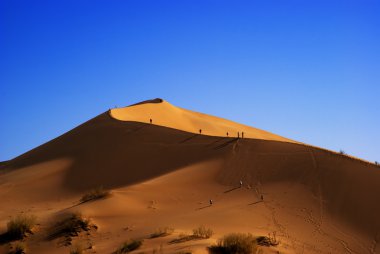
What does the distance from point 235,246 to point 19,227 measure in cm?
737

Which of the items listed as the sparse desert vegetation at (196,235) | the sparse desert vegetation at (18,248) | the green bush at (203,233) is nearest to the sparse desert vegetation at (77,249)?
the sparse desert vegetation at (18,248)

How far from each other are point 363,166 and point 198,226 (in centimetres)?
755

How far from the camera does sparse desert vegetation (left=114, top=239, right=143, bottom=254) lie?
541 inches

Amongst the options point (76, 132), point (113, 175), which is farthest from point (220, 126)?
point (113, 175)

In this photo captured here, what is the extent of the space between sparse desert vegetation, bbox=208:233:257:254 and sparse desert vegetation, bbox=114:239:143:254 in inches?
84.1

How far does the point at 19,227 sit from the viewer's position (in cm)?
1622

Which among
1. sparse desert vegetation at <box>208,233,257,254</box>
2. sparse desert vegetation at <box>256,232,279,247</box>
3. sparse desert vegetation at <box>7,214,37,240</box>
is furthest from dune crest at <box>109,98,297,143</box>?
sparse desert vegetation at <box>208,233,257,254</box>

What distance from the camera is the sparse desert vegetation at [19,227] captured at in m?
16.2

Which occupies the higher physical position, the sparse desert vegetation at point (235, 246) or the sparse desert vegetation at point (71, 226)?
the sparse desert vegetation at point (71, 226)

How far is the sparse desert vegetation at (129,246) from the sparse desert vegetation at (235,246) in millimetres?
2135

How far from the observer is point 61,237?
16078 mm

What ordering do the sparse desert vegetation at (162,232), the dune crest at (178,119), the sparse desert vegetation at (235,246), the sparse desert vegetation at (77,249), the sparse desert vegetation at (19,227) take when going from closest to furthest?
the sparse desert vegetation at (235,246) < the sparse desert vegetation at (77,249) < the sparse desert vegetation at (162,232) < the sparse desert vegetation at (19,227) < the dune crest at (178,119)

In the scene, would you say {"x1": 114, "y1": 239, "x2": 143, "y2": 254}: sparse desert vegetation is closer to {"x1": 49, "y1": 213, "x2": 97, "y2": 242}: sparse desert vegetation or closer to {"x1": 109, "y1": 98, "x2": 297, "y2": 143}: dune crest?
{"x1": 49, "y1": 213, "x2": 97, "y2": 242}: sparse desert vegetation

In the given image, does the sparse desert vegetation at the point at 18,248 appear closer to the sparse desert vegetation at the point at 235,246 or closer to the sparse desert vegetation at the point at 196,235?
the sparse desert vegetation at the point at 196,235
